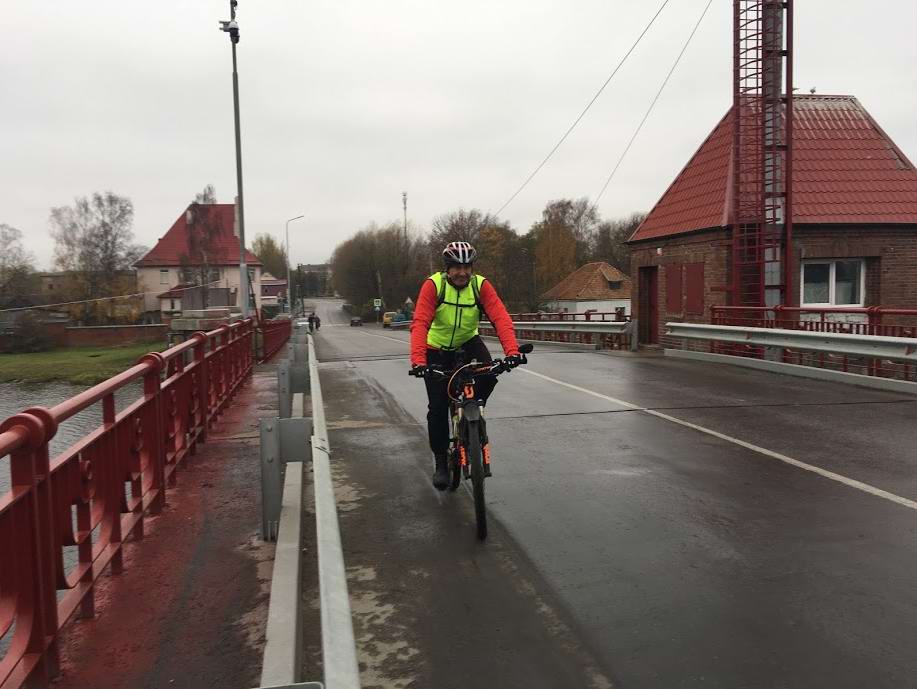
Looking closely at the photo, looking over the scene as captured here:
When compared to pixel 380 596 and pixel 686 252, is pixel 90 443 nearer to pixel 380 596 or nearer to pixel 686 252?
pixel 380 596

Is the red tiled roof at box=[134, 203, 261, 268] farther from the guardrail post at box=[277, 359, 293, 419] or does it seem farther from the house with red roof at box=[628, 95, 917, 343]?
the guardrail post at box=[277, 359, 293, 419]

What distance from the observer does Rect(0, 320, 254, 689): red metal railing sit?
2.88m

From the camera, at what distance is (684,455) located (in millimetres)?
7328

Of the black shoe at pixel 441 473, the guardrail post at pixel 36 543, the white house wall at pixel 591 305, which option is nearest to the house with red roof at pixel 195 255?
the white house wall at pixel 591 305

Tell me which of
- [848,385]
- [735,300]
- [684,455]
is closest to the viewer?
[684,455]

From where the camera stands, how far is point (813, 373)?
13047mm

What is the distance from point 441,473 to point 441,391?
730 millimetres

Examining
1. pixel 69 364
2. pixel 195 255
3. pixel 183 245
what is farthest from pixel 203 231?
pixel 69 364

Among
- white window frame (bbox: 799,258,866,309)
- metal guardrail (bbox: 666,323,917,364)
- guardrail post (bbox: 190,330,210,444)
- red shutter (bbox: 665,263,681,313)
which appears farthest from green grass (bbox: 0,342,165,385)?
white window frame (bbox: 799,258,866,309)

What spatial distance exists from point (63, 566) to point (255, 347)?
19.6m

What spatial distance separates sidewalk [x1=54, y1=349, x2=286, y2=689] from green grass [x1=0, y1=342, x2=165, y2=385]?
21595mm

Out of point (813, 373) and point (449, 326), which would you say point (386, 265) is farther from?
point (449, 326)

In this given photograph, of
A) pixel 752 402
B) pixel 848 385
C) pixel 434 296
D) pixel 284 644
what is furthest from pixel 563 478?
pixel 848 385

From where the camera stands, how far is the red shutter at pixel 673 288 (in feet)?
71.1
